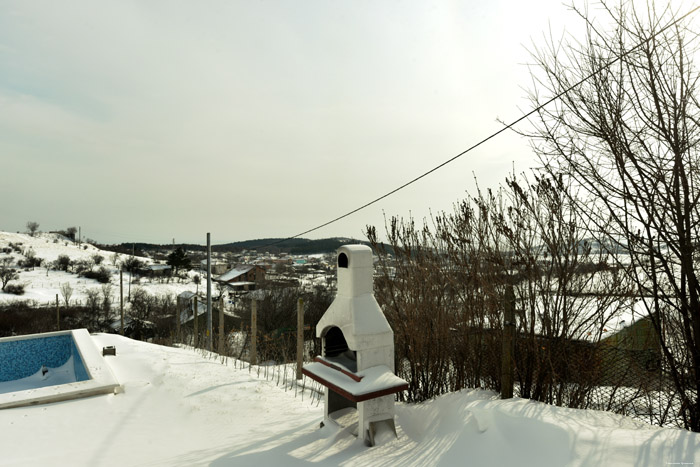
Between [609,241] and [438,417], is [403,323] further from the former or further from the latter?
[609,241]

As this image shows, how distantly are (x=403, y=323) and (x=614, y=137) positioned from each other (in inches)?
140

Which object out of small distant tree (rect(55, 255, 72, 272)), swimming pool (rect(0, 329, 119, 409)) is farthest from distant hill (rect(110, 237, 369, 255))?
small distant tree (rect(55, 255, 72, 272))

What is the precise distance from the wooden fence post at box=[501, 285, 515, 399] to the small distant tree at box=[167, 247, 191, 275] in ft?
173

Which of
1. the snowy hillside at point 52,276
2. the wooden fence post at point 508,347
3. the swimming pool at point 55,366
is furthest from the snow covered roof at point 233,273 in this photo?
the wooden fence post at point 508,347

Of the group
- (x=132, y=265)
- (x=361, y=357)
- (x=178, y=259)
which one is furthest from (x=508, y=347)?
(x=132, y=265)

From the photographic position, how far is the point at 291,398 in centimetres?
615

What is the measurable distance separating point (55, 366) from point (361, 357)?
9.95 m

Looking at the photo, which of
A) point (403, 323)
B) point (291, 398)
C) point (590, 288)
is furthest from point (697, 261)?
point (291, 398)

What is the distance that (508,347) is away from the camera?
3982mm

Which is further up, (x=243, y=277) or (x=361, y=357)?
(x=361, y=357)

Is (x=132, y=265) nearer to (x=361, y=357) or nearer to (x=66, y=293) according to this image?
(x=66, y=293)

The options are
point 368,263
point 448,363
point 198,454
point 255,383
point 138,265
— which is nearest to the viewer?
point 198,454

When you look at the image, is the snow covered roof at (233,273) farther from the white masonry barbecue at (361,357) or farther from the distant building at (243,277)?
the white masonry barbecue at (361,357)

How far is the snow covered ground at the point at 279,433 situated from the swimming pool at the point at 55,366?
0.32 m
